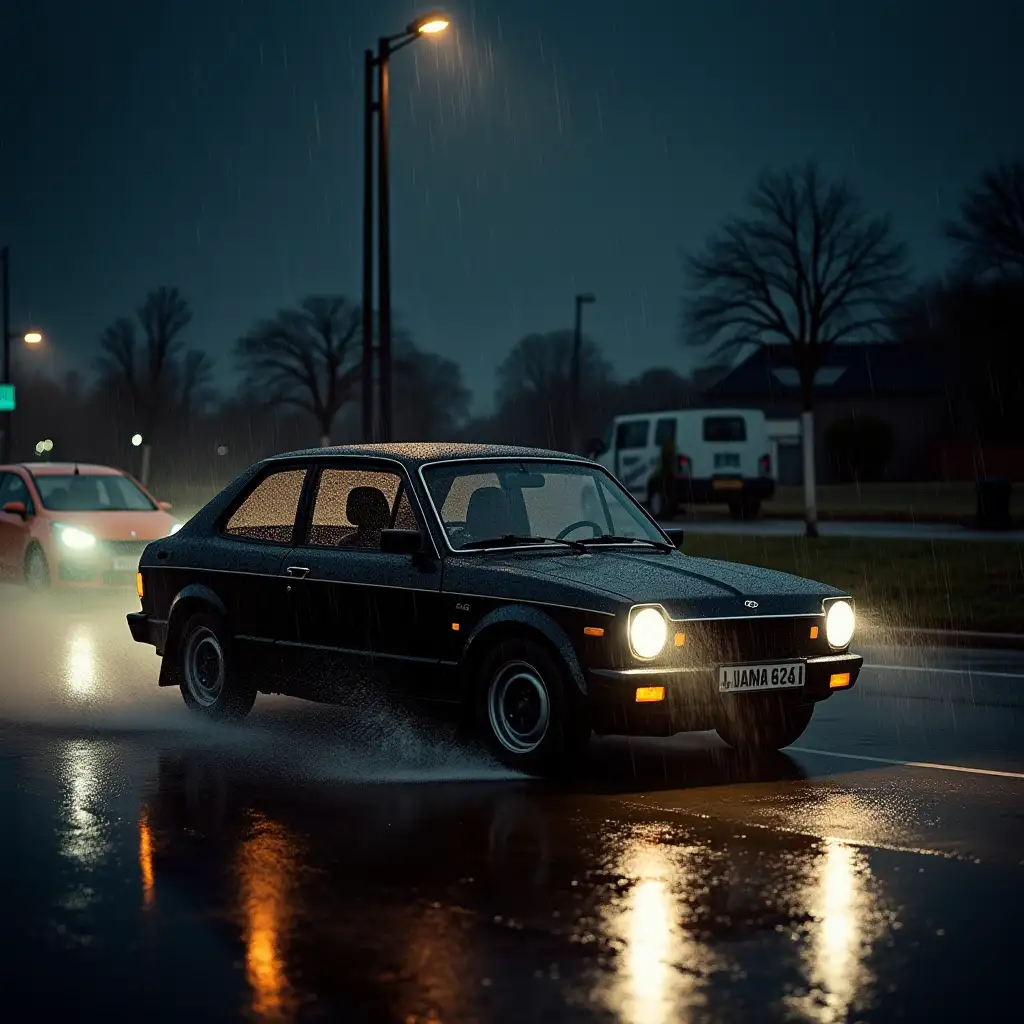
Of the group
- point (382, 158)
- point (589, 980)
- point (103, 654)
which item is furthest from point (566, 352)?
point (589, 980)

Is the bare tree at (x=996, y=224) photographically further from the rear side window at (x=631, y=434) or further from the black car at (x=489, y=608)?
the black car at (x=489, y=608)

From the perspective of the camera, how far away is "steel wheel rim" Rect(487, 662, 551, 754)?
8.77 m

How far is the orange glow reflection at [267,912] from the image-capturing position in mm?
5012

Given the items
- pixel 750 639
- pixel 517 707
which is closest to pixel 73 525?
pixel 517 707

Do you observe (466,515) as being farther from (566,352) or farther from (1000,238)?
(566,352)

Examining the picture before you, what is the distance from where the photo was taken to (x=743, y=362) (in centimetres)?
9631

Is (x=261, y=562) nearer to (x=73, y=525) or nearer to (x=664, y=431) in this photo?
(x=73, y=525)

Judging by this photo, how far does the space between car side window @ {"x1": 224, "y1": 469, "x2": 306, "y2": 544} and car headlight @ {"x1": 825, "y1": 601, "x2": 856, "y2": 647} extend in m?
3.03

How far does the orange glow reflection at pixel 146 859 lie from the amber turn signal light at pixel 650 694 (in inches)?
88.7

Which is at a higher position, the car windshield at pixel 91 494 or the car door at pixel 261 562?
the car windshield at pixel 91 494

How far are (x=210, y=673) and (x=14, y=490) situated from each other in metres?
11.6

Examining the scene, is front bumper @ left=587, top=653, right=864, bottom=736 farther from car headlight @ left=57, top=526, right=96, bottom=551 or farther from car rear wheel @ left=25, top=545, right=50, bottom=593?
car rear wheel @ left=25, top=545, right=50, bottom=593

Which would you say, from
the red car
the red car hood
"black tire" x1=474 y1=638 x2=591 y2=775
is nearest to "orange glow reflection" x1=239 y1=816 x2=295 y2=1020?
"black tire" x1=474 y1=638 x2=591 y2=775

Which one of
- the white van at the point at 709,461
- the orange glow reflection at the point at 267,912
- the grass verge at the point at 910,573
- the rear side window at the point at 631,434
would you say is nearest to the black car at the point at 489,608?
the orange glow reflection at the point at 267,912
